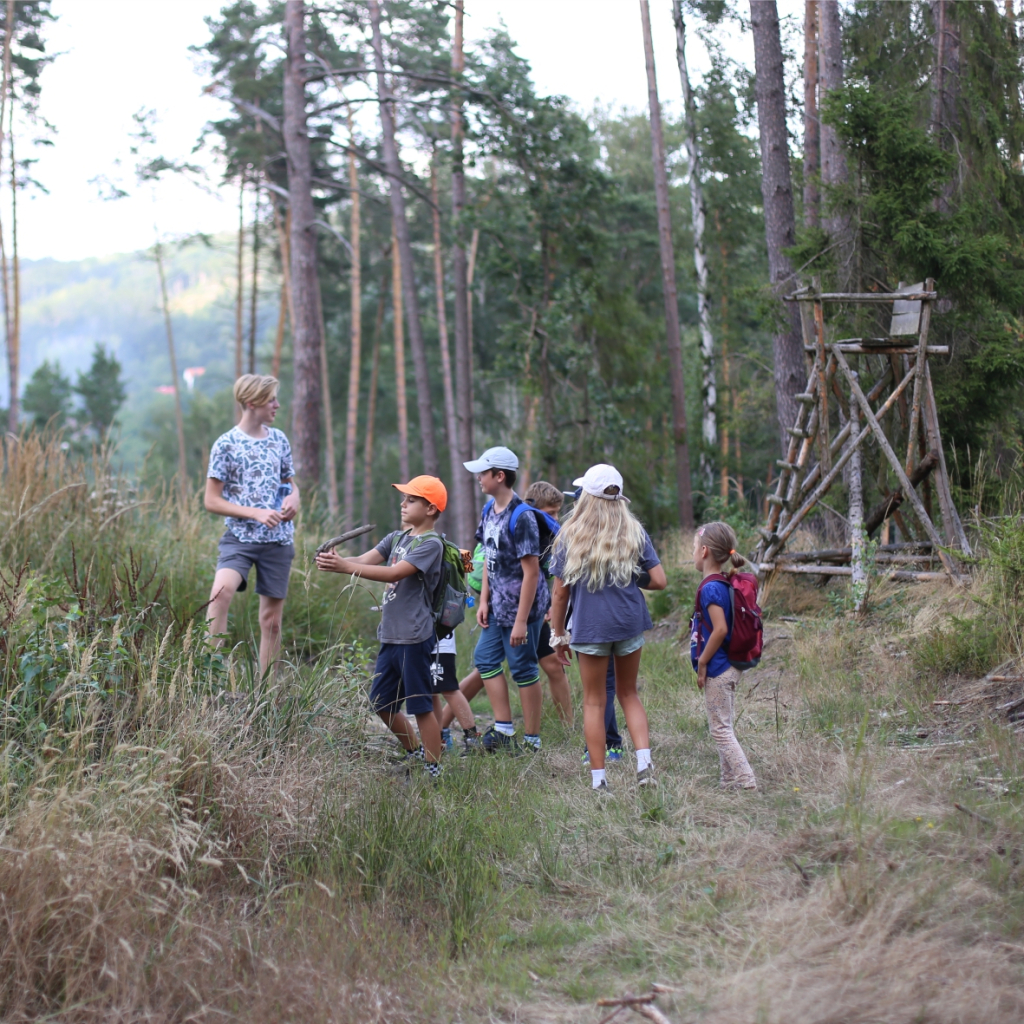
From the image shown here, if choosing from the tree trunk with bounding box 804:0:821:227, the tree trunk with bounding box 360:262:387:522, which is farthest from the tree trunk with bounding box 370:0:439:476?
the tree trunk with bounding box 360:262:387:522

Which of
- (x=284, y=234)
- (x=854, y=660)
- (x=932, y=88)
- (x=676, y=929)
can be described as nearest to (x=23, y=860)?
(x=676, y=929)

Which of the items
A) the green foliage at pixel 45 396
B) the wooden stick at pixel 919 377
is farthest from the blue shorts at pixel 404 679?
the green foliage at pixel 45 396

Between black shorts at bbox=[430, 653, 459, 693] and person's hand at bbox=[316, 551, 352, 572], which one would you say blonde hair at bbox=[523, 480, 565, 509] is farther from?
person's hand at bbox=[316, 551, 352, 572]

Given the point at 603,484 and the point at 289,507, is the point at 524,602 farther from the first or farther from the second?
the point at 289,507

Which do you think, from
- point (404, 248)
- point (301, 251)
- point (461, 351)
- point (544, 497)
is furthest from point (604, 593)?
point (404, 248)

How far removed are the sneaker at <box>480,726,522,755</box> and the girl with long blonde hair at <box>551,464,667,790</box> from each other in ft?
2.59

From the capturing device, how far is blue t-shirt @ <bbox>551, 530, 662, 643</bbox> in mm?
4711

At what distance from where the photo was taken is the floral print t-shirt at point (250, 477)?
5879 millimetres

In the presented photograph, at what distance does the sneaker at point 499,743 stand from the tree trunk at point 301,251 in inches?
269

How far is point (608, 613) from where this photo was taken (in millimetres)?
4727

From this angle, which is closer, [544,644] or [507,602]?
[507,602]

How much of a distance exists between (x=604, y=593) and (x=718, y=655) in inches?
24.9

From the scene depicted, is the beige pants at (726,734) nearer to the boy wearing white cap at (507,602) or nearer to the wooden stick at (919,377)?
the boy wearing white cap at (507,602)

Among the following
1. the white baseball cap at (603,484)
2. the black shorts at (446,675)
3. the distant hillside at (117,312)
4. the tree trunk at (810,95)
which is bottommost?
the black shorts at (446,675)
